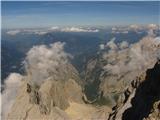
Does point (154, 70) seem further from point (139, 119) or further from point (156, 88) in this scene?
point (139, 119)

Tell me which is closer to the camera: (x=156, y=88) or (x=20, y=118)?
(x=156, y=88)

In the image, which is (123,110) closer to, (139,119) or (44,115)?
(139,119)

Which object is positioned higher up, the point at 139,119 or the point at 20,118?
the point at 139,119

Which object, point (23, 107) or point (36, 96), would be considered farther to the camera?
point (36, 96)

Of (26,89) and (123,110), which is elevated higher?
(123,110)

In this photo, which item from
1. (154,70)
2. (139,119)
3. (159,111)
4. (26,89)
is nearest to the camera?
(159,111)

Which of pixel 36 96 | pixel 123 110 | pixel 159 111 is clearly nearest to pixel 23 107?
pixel 36 96

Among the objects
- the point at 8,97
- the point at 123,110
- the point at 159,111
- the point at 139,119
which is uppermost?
the point at 159,111

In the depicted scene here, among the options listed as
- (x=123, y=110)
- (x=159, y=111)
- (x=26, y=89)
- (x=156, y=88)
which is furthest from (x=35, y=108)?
(x=159, y=111)

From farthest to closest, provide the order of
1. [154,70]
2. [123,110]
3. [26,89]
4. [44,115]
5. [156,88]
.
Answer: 1. [26,89]
2. [44,115]
3. [123,110]
4. [154,70]
5. [156,88]
